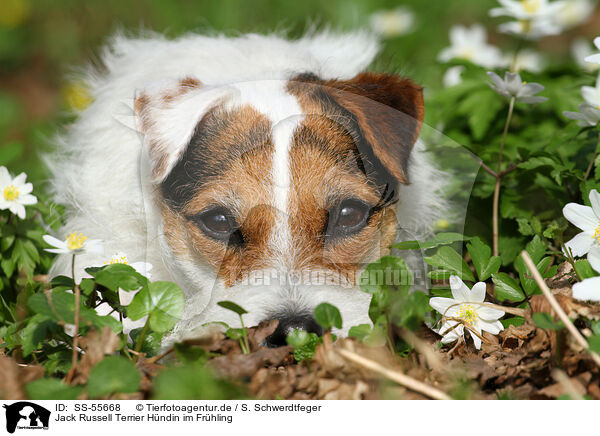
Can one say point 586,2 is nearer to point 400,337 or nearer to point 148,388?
point 400,337

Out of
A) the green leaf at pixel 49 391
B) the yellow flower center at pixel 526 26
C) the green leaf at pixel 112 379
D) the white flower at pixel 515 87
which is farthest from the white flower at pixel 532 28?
the green leaf at pixel 49 391

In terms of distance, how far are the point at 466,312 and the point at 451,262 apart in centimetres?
20

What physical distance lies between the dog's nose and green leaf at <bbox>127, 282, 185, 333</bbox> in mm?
346

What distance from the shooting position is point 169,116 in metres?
2.62

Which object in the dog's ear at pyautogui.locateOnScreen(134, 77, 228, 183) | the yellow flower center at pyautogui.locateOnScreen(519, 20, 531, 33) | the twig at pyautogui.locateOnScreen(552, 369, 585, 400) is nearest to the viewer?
the twig at pyautogui.locateOnScreen(552, 369, 585, 400)

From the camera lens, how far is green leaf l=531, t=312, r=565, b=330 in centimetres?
185

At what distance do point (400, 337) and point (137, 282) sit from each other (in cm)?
90

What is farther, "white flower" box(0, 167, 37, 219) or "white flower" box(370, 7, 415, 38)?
"white flower" box(370, 7, 415, 38)

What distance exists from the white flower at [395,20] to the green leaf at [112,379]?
18.4 ft

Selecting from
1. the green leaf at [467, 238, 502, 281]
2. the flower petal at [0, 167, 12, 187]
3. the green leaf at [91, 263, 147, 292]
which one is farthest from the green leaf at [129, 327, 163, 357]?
the green leaf at [467, 238, 502, 281]

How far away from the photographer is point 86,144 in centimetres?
314

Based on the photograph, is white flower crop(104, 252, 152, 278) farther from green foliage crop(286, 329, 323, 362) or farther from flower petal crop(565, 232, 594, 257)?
flower petal crop(565, 232, 594, 257)

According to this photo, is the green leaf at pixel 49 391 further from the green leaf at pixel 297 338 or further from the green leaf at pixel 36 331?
the green leaf at pixel 297 338

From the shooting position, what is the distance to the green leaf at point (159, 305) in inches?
82.8
